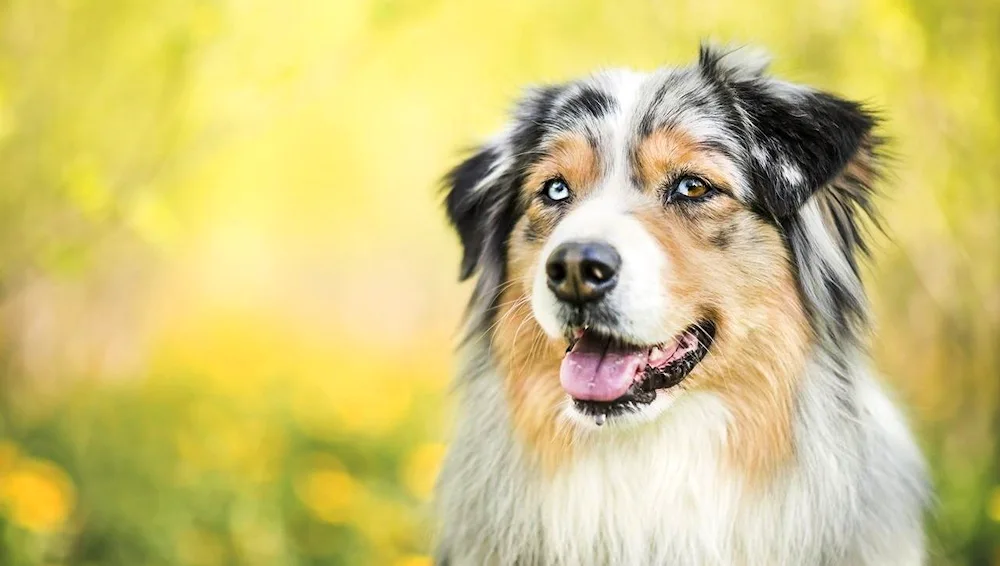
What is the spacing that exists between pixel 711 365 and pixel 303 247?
4362mm

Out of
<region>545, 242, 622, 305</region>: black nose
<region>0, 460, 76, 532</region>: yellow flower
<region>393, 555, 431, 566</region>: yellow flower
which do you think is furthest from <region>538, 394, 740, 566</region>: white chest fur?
<region>0, 460, 76, 532</region>: yellow flower

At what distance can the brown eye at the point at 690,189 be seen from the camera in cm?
260

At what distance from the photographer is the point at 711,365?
2545 mm

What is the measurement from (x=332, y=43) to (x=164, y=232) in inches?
44.6

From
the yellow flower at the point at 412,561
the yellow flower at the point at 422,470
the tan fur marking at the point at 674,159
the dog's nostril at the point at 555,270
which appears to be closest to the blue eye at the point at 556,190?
the tan fur marking at the point at 674,159

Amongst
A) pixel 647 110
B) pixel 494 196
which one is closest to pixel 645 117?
pixel 647 110

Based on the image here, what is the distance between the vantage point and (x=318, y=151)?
6.30 meters

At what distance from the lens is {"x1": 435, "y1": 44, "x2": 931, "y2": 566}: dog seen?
2520mm

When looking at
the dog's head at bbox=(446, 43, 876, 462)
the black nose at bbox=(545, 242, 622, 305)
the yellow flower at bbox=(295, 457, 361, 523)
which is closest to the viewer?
the black nose at bbox=(545, 242, 622, 305)

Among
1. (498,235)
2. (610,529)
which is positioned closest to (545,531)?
(610,529)

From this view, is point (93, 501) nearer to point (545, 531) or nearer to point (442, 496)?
point (442, 496)

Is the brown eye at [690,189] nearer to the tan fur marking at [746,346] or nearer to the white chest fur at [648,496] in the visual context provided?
the tan fur marking at [746,346]

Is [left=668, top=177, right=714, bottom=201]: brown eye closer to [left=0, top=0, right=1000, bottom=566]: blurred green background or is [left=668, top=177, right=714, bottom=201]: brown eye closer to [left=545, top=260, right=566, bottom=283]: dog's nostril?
[left=545, top=260, right=566, bottom=283]: dog's nostril

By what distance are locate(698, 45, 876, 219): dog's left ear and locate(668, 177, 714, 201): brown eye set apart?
0.45ft
